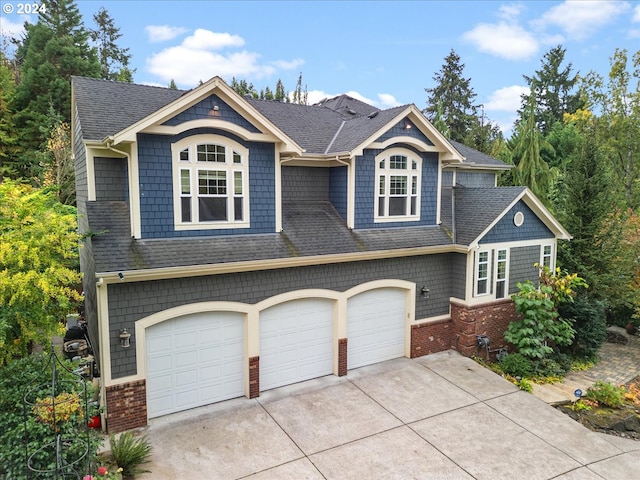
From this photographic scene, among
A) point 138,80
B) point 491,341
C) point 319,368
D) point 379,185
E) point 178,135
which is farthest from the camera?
point 138,80

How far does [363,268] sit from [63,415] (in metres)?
7.63

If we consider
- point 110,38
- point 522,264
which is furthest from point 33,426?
point 110,38

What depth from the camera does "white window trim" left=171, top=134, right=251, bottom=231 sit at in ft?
31.0

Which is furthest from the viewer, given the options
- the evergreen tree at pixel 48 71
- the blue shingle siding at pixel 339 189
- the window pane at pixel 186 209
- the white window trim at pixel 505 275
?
the evergreen tree at pixel 48 71

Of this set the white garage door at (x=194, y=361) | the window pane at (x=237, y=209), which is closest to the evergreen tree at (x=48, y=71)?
the window pane at (x=237, y=209)

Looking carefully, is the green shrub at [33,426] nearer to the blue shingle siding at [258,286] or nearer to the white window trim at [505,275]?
the blue shingle siding at [258,286]

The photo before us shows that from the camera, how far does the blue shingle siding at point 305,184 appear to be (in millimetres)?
12141

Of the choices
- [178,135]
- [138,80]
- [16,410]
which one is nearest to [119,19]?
[138,80]

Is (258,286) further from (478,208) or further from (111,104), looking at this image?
(478,208)

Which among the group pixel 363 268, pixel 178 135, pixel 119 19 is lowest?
pixel 363 268

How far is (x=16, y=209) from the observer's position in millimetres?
8789

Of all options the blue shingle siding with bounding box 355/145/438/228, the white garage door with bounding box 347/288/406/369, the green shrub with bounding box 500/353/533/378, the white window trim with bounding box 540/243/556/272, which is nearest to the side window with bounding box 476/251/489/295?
the green shrub with bounding box 500/353/533/378

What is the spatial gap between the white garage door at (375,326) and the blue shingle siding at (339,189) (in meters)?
2.56

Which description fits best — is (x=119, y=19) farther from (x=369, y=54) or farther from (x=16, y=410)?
(x=16, y=410)
